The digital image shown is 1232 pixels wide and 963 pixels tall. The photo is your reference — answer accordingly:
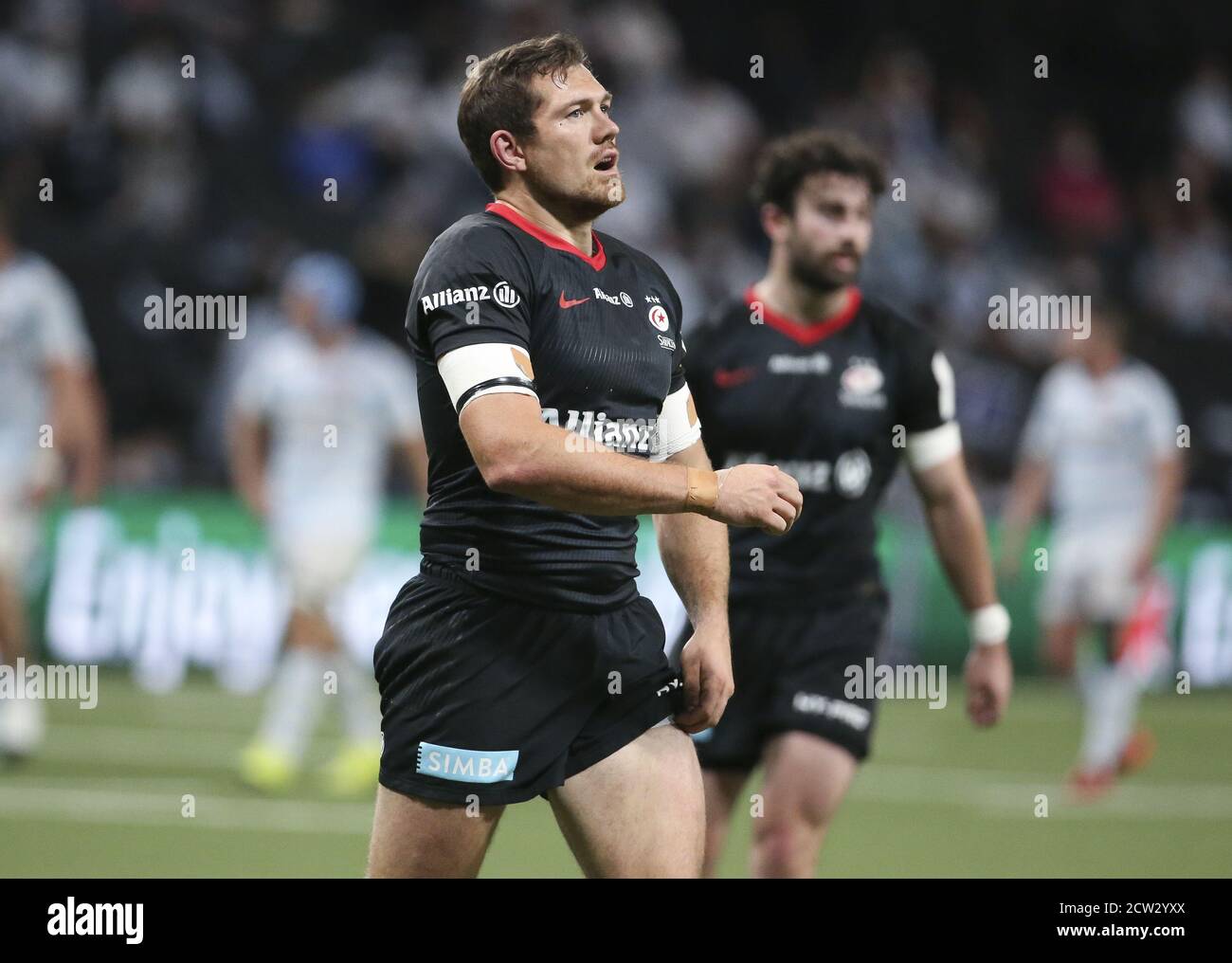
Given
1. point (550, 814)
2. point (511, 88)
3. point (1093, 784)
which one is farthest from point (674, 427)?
point (1093, 784)

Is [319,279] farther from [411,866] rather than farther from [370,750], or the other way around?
[411,866]

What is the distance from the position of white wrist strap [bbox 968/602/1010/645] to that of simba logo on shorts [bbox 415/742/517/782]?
2497 mm

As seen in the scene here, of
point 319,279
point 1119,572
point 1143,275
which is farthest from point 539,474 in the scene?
point 1143,275

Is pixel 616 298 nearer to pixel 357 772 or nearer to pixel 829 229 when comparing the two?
pixel 829 229

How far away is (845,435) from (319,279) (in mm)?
5074

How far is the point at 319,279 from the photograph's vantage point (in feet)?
34.9

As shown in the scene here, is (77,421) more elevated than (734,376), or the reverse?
(77,421)

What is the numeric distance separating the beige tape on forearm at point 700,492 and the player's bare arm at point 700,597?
0.55m

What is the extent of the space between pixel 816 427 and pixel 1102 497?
6.08m

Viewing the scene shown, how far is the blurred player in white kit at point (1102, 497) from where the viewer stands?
11117 mm

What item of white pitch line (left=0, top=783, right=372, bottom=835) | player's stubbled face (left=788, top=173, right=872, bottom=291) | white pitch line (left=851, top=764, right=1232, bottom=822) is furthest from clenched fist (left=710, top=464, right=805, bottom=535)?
white pitch line (left=851, top=764, right=1232, bottom=822)

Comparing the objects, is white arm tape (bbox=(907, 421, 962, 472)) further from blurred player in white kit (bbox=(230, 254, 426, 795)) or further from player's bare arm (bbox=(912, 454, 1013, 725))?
blurred player in white kit (bbox=(230, 254, 426, 795))

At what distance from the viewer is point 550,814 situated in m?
9.39

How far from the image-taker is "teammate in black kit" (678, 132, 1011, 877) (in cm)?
612
